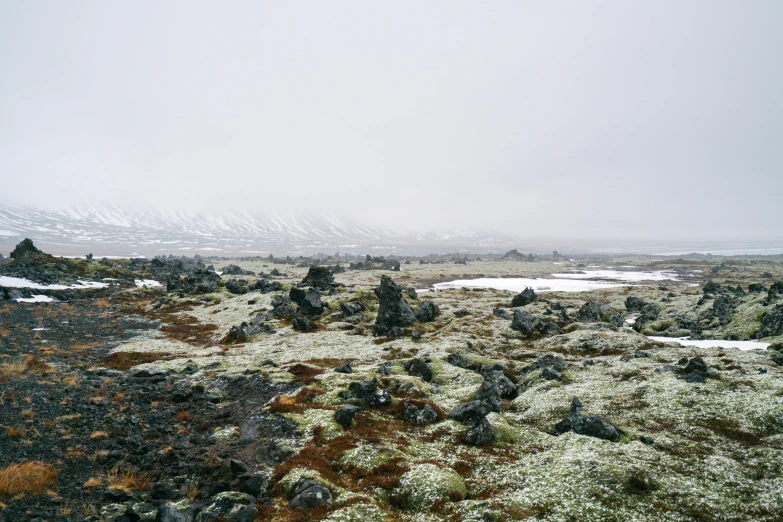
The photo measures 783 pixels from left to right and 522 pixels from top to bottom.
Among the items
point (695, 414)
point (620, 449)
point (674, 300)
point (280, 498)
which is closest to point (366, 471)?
point (280, 498)

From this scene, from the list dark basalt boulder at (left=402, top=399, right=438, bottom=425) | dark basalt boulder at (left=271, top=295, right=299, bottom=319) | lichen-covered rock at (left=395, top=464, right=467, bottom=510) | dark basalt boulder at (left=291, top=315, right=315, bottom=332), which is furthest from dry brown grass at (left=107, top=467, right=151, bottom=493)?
dark basalt boulder at (left=271, top=295, right=299, bottom=319)

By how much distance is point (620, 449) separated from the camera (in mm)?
23844

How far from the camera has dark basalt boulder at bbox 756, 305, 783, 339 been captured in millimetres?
49281

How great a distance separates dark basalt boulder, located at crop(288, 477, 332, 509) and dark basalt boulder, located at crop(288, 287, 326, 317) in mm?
54471

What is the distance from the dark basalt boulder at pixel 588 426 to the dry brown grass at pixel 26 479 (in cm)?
3154

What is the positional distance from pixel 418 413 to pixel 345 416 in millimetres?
6135

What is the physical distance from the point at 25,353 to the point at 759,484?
63.2 metres

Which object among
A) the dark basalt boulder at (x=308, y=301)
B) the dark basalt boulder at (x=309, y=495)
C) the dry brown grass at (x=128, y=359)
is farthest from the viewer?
the dark basalt boulder at (x=308, y=301)

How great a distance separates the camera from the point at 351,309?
7412 cm

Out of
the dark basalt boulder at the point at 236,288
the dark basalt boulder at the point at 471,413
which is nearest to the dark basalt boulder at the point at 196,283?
the dark basalt boulder at the point at 236,288

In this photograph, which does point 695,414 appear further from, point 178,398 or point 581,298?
point 581,298

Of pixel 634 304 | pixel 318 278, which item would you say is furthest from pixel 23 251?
pixel 634 304

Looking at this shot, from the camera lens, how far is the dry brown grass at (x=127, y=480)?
773 inches

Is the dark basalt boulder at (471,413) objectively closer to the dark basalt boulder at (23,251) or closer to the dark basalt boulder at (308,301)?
the dark basalt boulder at (308,301)
